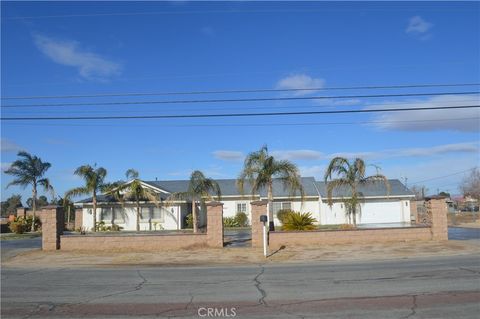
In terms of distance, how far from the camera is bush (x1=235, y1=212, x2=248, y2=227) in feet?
140

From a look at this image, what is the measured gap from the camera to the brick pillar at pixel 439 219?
24469 mm

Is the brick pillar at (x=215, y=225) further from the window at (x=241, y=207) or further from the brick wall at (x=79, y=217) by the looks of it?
the brick wall at (x=79, y=217)

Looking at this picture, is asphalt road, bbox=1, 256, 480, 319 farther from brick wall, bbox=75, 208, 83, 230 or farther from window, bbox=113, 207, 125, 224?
brick wall, bbox=75, 208, 83, 230

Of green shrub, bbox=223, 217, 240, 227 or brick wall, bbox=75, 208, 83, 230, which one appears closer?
green shrub, bbox=223, 217, 240, 227

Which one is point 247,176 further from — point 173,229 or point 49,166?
point 49,166

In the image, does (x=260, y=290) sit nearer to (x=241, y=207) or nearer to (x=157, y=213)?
(x=157, y=213)

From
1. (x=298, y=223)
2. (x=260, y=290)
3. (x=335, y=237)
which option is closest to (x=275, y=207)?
(x=298, y=223)

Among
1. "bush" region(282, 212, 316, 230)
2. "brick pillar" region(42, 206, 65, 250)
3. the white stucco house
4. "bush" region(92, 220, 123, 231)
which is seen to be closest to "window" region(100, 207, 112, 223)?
the white stucco house

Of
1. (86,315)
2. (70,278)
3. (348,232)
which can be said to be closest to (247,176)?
(348,232)

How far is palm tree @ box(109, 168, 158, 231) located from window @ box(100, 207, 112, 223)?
211 centimetres

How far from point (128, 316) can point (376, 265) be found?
9.31m

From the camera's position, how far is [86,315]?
29.3 feet

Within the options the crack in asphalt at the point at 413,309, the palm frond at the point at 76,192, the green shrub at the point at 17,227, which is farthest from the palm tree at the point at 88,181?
the crack in asphalt at the point at 413,309

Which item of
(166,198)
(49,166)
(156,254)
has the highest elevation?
(49,166)
